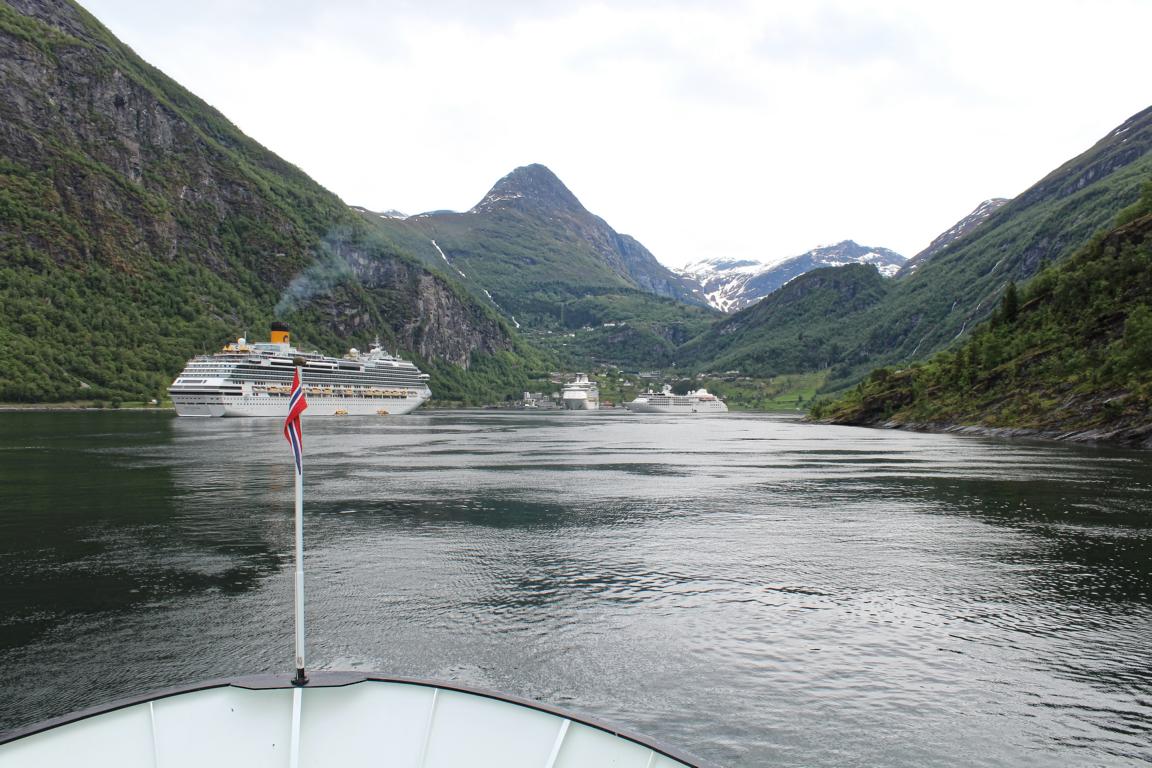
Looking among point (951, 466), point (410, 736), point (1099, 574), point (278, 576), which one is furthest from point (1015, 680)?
point (951, 466)

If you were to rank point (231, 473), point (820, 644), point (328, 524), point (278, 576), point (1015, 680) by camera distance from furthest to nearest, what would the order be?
point (231, 473) → point (328, 524) → point (278, 576) → point (820, 644) → point (1015, 680)

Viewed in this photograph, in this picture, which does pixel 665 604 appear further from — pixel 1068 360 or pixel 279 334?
pixel 279 334

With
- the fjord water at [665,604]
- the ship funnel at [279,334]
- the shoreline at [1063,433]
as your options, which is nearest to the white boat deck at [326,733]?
the fjord water at [665,604]

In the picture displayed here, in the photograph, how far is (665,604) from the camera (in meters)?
20.8

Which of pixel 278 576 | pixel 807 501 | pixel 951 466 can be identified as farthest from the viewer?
pixel 951 466

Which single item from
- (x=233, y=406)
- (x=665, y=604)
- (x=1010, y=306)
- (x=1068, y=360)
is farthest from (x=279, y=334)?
(x=665, y=604)

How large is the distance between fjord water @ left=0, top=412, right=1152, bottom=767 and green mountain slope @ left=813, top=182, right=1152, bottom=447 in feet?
146

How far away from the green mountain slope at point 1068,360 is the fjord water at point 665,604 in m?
44.6

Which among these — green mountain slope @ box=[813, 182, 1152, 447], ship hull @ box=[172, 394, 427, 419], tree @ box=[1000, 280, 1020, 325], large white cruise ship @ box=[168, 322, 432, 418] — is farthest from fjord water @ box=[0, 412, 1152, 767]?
ship hull @ box=[172, 394, 427, 419]

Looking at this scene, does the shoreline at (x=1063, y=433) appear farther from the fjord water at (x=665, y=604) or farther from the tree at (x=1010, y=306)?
the fjord water at (x=665, y=604)

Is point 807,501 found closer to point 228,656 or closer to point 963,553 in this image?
point 963,553

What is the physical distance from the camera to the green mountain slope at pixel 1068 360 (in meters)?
81.0

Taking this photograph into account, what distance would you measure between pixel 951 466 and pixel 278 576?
178ft

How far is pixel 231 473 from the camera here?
51781 mm
